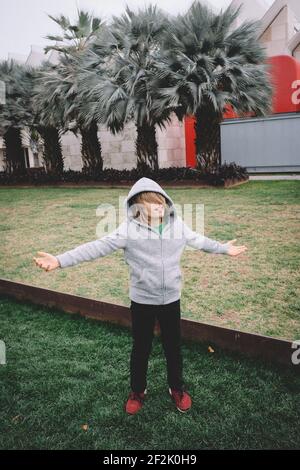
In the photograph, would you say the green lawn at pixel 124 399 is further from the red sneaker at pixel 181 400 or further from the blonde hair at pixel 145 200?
the blonde hair at pixel 145 200

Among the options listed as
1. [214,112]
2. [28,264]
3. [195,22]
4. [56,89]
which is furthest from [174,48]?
[28,264]

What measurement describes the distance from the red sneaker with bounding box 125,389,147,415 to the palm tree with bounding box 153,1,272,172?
10.2m

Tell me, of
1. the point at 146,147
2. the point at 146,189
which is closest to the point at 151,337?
the point at 146,189

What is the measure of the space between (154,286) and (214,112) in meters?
11.2

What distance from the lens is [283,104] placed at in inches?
607

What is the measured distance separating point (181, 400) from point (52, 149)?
17254 millimetres

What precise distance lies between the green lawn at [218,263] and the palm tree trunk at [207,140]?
315 cm

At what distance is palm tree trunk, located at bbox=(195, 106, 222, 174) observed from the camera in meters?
12.7

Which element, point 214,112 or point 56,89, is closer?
point 214,112

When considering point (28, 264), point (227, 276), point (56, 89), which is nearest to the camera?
point (227, 276)

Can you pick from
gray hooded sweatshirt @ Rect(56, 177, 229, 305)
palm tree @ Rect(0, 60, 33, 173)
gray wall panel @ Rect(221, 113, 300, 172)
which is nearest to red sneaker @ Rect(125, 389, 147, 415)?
gray hooded sweatshirt @ Rect(56, 177, 229, 305)

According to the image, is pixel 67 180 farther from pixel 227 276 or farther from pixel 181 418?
pixel 181 418

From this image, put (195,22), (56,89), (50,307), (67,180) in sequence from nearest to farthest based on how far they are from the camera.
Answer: (50,307) → (195,22) → (56,89) → (67,180)

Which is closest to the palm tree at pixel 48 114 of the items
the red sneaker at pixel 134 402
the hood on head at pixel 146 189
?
the hood on head at pixel 146 189
